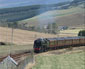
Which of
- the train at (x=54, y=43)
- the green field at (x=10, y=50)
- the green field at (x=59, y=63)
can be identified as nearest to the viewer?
the green field at (x=59, y=63)

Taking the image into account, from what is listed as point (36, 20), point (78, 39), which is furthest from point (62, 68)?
point (36, 20)

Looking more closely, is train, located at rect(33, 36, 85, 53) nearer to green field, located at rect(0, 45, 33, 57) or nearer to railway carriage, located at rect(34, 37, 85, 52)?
railway carriage, located at rect(34, 37, 85, 52)

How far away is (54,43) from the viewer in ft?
224

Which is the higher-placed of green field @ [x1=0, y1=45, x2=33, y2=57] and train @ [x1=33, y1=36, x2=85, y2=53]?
train @ [x1=33, y1=36, x2=85, y2=53]

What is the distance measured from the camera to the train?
61594mm

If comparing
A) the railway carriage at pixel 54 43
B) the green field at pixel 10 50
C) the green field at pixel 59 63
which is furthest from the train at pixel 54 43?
the green field at pixel 59 63

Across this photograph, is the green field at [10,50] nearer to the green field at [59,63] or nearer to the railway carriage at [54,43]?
the railway carriage at [54,43]

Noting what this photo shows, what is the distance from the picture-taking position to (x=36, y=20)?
165m

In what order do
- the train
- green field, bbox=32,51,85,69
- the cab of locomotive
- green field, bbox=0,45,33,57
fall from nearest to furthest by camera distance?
1. green field, bbox=32,51,85,69
2. green field, bbox=0,45,33,57
3. the cab of locomotive
4. the train

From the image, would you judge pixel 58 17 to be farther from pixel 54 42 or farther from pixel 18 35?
pixel 54 42

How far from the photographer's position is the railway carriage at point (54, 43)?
61.6 meters

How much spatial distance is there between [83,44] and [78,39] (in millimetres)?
4049

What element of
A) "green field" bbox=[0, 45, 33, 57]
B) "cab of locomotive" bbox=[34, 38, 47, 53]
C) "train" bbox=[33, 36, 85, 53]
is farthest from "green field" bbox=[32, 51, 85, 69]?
"train" bbox=[33, 36, 85, 53]

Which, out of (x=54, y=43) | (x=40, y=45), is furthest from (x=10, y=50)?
(x=54, y=43)
